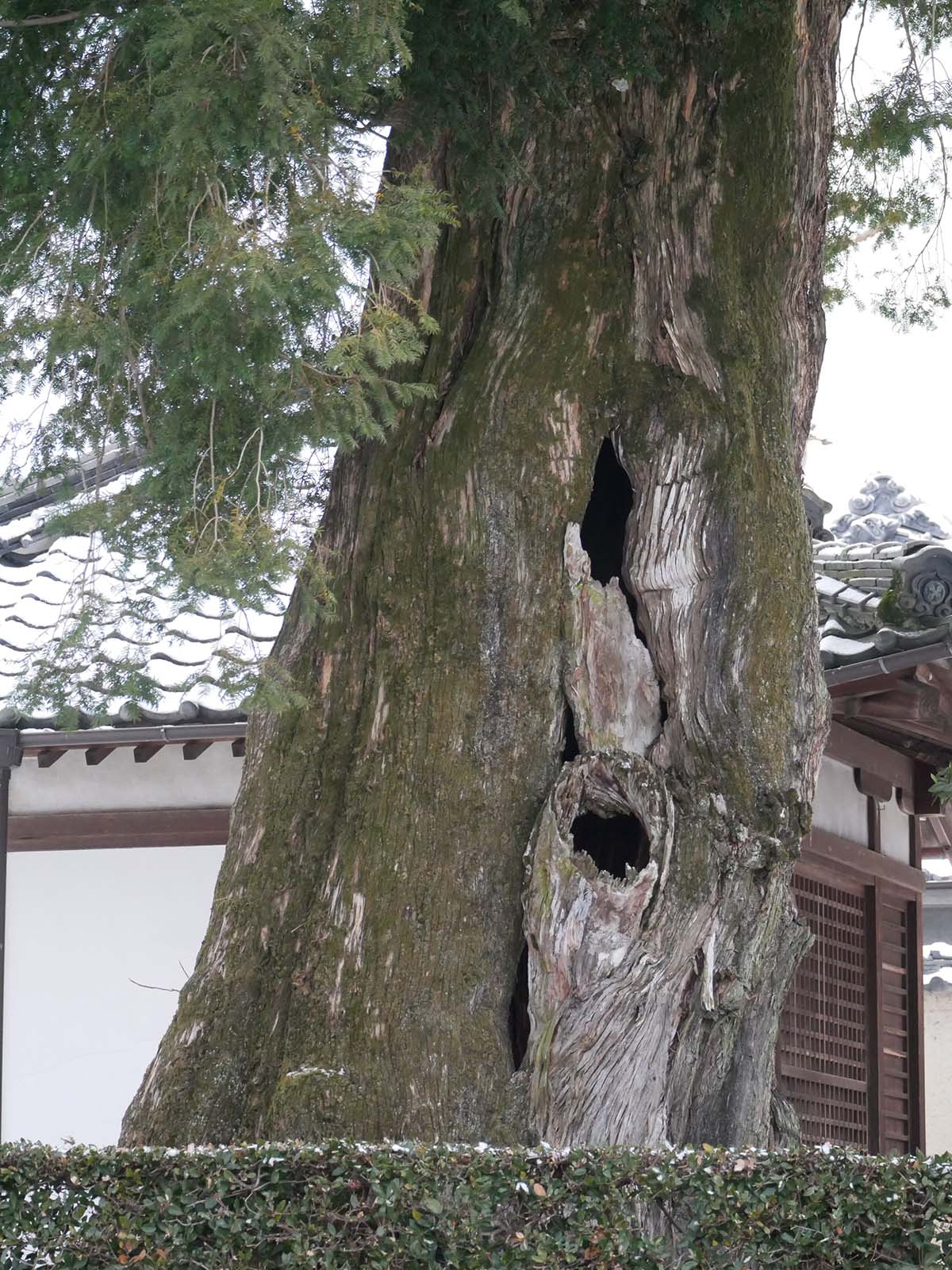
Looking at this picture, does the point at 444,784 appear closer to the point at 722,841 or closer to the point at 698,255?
the point at 722,841

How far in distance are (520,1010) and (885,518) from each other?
241 inches

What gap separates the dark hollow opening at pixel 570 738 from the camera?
436cm

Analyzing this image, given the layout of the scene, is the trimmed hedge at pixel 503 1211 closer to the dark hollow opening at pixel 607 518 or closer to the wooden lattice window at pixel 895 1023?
the dark hollow opening at pixel 607 518

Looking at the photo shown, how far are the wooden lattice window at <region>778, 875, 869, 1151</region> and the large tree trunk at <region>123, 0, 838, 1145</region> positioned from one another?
3513 mm

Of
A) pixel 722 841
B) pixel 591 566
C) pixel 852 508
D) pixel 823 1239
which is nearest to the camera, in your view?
pixel 823 1239

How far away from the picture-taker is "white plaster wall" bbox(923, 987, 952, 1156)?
17203 mm

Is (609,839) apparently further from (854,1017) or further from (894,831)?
(894,831)

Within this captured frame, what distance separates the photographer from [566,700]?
435 cm

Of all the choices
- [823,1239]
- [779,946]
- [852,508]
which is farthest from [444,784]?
[852,508]

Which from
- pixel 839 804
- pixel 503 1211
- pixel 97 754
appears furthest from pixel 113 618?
pixel 839 804

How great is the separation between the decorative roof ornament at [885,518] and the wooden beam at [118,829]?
3.92 m

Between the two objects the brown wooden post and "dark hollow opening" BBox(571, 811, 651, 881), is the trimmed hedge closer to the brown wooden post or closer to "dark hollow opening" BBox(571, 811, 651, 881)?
"dark hollow opening" BBox(571, 811, 651, 881)

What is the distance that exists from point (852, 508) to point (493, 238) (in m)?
5.92

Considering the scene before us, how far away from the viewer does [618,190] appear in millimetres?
4656
